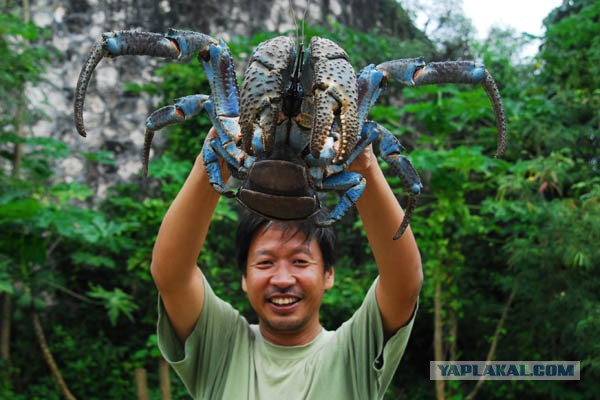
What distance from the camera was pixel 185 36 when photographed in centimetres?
157

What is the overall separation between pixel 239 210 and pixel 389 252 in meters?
3.79

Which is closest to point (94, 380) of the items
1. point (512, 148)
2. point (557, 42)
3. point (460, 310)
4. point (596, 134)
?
point (460, 310)

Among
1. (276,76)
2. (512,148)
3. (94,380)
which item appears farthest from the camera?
(512,148)

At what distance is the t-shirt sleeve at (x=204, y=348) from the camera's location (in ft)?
6.43

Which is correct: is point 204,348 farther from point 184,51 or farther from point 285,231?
point 184,51

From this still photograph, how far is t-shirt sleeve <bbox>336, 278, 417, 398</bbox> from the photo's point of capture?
5.98ft

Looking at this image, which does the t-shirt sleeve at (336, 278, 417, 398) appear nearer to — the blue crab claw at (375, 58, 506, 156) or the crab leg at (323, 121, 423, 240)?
the crab leg at (323, 121, 423, 240)

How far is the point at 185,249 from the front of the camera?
183cm

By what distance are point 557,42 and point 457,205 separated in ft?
7.80

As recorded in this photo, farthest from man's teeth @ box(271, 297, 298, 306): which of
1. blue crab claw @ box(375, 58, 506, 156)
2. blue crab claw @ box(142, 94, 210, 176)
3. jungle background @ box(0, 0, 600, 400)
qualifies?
jungle background @ box(0, 0, 600, 400)

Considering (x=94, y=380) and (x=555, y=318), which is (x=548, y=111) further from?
(x=94, y=380)

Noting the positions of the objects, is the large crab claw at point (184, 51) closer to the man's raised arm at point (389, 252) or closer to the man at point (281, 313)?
the man at point (281, 313)

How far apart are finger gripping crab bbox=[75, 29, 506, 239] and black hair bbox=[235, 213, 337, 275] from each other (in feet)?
1.62

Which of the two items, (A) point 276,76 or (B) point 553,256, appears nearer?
(A) point 276,76
